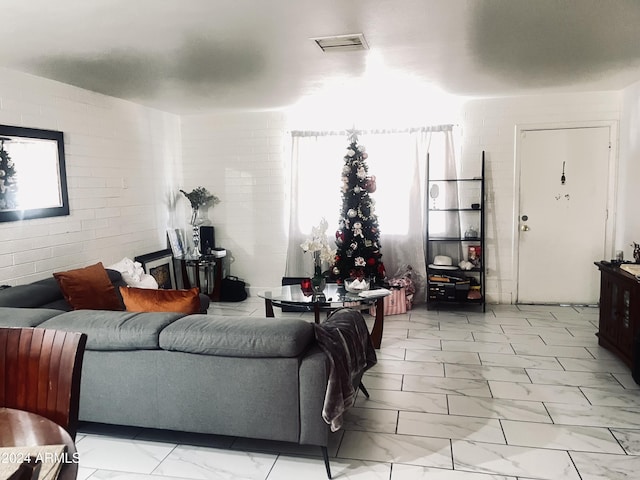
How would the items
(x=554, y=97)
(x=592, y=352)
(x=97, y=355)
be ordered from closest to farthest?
(x=97, y=355) < (x=592, y=352) < (x=554, y=97)

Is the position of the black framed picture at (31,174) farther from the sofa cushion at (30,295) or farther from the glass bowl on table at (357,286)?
the glass bowl on table at (357,286)

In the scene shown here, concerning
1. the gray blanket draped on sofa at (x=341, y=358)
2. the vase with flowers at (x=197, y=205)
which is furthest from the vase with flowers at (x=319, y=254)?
the vase with flowers at (x=197, y=205)

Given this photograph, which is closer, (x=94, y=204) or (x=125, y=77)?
(x=125, y=77)

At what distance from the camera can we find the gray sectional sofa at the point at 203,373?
8.41 ft

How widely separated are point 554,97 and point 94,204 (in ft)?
16.5

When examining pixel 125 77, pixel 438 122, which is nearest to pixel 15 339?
pixel 125 77

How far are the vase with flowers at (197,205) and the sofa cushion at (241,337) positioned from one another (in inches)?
151

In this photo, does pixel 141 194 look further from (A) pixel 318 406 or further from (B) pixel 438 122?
(A) pixel 318 406

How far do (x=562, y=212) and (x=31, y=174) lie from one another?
5373 mm

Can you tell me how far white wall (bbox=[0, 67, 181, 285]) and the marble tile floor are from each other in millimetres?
1838

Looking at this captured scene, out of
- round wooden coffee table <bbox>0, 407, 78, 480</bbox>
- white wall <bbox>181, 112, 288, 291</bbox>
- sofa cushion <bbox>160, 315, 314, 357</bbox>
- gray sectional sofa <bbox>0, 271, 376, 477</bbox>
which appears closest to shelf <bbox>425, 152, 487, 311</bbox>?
white wall <bbox>181, 112, 288, 291</bbox>

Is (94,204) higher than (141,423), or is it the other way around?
(94,204)

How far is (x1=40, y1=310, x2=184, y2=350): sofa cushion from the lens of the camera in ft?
8.84

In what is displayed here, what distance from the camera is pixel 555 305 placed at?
595 centimetres
